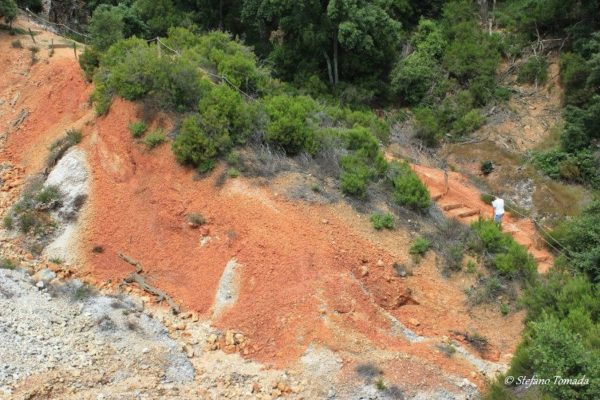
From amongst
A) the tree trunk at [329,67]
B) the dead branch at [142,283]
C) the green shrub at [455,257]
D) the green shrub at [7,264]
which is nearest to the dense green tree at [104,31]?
the dead branch at [142,283]

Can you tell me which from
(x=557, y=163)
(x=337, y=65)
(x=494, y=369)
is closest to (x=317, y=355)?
(x=494, y=369)

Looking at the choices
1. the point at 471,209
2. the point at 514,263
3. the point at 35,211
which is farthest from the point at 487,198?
the point at 35,211

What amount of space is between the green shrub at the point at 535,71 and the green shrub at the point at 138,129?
49.9 ft

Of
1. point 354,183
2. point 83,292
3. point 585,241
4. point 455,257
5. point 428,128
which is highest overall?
point 354,183

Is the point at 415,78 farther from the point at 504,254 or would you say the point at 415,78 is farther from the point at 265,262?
the point at 265,262

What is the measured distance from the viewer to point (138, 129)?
13992mm

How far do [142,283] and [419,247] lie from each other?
5369 mm

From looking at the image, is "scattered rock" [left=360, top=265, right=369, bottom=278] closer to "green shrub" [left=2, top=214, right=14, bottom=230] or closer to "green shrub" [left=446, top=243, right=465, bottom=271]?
"green shrub" [left=446, top=243, right=465, bottom=271]

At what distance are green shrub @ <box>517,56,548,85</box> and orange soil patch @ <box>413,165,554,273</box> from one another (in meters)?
6.60

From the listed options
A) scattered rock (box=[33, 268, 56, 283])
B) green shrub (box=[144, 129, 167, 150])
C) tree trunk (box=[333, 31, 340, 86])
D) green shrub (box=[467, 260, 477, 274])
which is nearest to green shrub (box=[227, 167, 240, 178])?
green shrub (box=[144, 129, 167, 150])

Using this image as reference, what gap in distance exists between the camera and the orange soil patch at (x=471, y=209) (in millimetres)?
14502

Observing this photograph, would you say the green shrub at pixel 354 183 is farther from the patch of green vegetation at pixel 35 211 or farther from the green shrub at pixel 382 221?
the patch of green vegetation at pixel 35 211

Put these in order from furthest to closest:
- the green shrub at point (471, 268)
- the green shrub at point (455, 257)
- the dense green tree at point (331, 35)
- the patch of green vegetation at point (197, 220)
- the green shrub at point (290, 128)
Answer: the dense green tree at point (331, 35) < the green shrub at point (290, 128) < the patch of green vegetation at point (197, 220) < the green shrub at point (455, 257) < the green shrub at point (471, 268)

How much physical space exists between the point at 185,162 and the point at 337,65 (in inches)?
507
